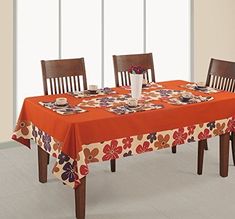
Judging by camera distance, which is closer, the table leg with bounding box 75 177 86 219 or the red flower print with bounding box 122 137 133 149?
the table leg with bounding box 75 177 86 219

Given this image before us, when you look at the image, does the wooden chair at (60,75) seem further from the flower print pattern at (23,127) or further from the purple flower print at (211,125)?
the purple flower print at (211,125)

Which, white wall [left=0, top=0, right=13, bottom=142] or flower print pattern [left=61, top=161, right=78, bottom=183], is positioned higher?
white wall [left=0, top=0, right=13, bottom=142]

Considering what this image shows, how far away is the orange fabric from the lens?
2750 millimetres

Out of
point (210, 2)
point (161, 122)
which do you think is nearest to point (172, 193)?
point (161, 122)

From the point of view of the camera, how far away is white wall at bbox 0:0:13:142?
4.28m

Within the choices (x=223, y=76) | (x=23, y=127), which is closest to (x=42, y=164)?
(x=23, y=127)

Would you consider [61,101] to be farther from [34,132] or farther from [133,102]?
[133,102]

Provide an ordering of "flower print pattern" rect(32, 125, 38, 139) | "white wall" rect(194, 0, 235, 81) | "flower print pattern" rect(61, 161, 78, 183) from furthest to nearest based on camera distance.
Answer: "white wall" rect(194, 0, 235, 81)
"flower print pattern" rect(32, 125, 38, 139)
"flower print pattern" rect(61, 161, 78, 183)

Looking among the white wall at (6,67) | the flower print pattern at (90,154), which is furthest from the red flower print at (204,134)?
the white wall at (6,67)

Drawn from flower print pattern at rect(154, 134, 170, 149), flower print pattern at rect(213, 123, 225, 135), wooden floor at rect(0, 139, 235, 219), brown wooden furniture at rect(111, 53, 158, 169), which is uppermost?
brown wooden furniture at rect(111, 53, 158, 169)

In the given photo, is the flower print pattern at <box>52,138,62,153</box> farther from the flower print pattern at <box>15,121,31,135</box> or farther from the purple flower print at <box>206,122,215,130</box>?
the purple flower print at <box>206,122,215,130</box>

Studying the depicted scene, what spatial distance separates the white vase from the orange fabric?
0.18 m

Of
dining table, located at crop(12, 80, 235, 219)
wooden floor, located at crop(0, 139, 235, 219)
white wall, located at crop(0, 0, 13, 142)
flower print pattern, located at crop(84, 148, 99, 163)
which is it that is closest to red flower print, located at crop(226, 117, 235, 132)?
dining table, located at crop(12, 80, 235, 219)

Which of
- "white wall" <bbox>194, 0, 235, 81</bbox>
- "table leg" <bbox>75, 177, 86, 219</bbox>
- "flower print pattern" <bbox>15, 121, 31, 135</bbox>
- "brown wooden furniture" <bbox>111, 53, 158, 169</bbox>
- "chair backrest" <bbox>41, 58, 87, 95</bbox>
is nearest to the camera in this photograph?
"table leg" <bbox>75, 177, 86, 219</bbox>
